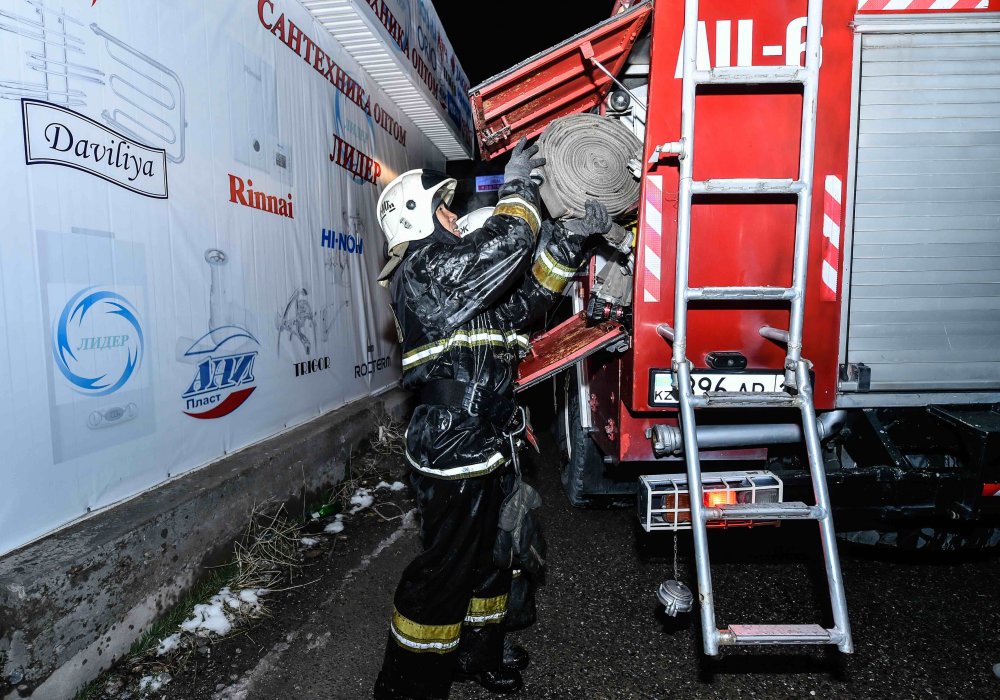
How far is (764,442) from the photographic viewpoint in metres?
2.43

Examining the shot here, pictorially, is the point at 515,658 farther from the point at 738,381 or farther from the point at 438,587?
the point at 738,381

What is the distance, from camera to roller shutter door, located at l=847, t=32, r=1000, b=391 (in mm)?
2344

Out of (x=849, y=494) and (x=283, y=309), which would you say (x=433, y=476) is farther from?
(x=283, y=309)

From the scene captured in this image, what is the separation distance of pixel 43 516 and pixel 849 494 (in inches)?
120

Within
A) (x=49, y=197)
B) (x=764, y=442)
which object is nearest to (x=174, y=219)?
(x=49, y=197)

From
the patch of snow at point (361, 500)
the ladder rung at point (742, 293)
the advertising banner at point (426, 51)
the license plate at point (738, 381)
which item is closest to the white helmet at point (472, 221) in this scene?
the ladder rung at point (742, 293)

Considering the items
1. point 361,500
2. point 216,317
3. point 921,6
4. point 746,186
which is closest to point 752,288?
point 746,186

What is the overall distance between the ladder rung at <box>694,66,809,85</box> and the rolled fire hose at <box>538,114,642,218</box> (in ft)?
1.72

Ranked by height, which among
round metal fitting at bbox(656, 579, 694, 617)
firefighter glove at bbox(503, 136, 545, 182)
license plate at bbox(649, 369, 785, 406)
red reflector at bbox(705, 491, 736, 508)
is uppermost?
firefighter glove at bbox(503, 136, 545, 182)

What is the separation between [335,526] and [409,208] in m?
2.33

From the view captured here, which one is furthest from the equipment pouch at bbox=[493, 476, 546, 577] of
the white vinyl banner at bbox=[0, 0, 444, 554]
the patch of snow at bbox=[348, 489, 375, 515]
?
the patch of snow at bbox=[348, 489, 375, 515]

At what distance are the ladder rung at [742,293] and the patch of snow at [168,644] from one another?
8.20 feet

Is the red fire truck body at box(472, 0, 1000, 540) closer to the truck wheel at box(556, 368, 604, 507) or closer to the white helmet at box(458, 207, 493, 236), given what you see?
the white helmet at box(458, 207, 493, 236)

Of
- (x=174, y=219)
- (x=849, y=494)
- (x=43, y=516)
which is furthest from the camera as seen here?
(x=174, y=219)
